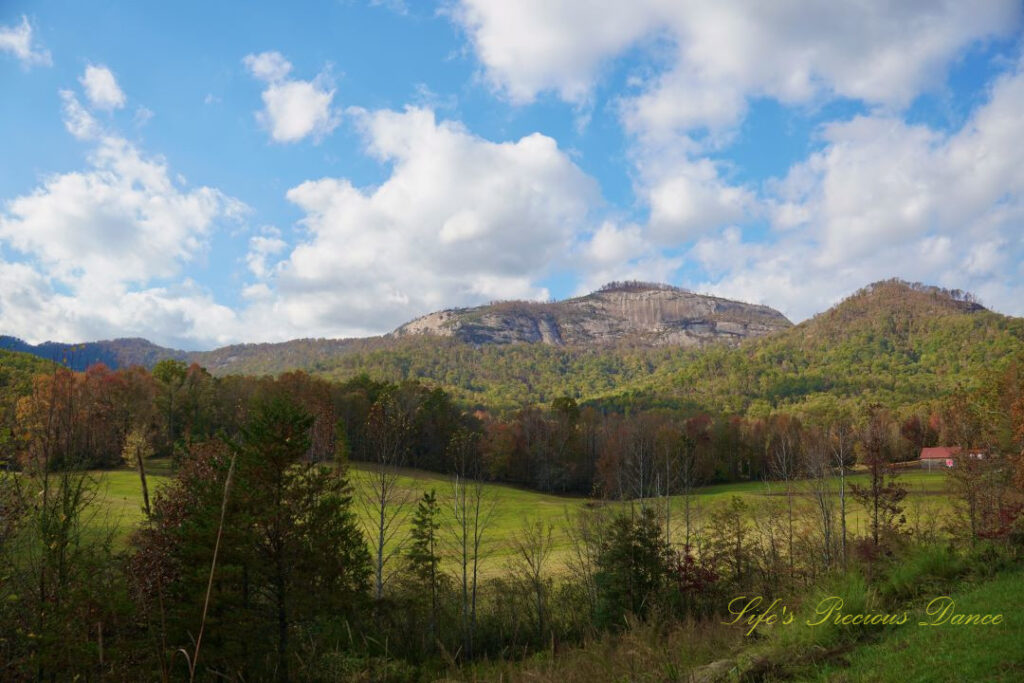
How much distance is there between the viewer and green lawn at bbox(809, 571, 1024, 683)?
19.6 feet

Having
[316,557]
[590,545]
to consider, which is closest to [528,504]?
[590,545]

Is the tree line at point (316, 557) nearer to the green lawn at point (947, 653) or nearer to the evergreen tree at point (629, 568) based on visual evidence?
the evergreen tree at point (629, 568)

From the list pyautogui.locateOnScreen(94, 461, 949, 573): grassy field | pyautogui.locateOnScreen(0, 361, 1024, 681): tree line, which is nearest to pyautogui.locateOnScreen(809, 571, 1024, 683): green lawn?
pyautogui.locateOnScreen(0, 361, 1024, 681): tree line

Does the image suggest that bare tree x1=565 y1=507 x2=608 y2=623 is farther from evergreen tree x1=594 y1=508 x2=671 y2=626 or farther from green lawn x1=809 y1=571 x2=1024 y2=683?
green lawn x1=809 y1=571 x2=1024 y2=683

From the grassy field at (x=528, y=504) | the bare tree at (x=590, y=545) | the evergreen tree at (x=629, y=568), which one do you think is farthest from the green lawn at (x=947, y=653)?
the grassy field at (x=528, y=504)

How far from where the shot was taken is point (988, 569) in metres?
9.86

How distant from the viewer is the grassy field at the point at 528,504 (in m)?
33.8

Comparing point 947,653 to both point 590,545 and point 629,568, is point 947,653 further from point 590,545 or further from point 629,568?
point 590,545

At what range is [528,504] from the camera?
205ft

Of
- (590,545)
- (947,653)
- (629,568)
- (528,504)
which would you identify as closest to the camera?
(947,653)

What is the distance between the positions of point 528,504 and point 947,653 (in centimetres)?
5808

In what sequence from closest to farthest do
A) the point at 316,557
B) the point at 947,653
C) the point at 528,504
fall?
1. the point at 947,653
2. the point at 316,557
3. the point at 528,504

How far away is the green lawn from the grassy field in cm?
2307

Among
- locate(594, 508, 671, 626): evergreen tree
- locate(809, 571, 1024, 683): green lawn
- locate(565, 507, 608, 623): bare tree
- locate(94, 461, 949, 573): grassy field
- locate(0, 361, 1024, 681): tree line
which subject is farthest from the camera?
locate(94, 461, 949, 573): grassy field
